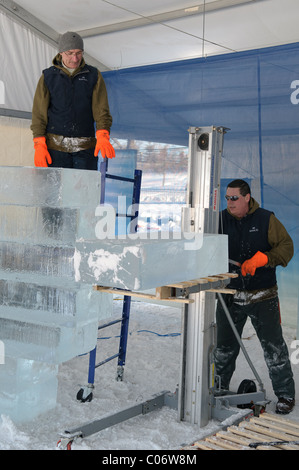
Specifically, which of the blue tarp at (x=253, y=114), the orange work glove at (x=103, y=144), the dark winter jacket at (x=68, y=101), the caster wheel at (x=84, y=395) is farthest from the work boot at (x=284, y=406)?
the dark winter jacket at (x=68, y=101)

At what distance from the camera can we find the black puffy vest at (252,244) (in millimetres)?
3854

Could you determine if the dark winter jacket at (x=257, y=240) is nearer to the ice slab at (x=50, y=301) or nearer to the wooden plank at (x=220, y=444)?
the ice slab at (x=50, y=301)

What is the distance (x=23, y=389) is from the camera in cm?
333

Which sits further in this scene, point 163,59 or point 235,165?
point 163,59

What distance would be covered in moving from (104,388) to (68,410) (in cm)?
53

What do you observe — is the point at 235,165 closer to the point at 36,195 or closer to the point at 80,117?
the point at 80,117

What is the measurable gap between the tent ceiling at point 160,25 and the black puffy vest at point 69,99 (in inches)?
87.7

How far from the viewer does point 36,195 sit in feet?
10.3

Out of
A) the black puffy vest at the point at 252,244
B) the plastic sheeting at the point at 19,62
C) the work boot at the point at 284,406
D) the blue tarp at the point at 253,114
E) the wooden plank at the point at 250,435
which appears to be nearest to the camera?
the wooden plank at the point at 250,435

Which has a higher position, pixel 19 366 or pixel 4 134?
pixel 4 134

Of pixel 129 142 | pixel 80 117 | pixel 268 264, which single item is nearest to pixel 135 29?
pixel 129 142

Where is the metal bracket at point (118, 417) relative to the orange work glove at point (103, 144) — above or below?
below

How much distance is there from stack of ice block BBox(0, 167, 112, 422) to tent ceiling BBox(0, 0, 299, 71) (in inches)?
126

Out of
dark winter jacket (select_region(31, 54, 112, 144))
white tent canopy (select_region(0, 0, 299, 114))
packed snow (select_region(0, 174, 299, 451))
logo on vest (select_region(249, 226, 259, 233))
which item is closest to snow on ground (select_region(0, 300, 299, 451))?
packed snow (select_region(0, 174, 299, 451))
